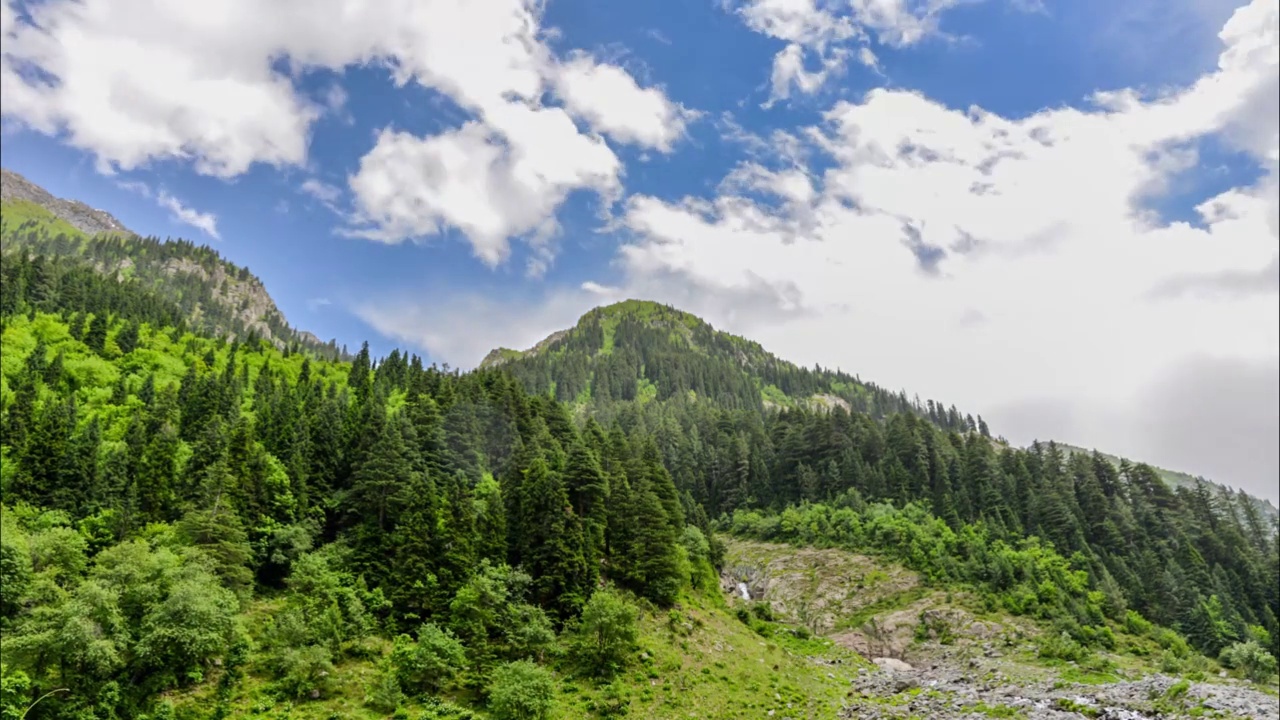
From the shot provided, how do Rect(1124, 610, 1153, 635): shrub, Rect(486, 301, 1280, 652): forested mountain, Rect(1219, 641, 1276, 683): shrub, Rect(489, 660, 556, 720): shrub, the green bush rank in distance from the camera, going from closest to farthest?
Rect(489, 660, 556, 720): shrub → Rect(1219, 641, 1276, 683): shrub → the green bush → Rect(1124, 610, 1153, 635): shrub → Rect(486, 301, 1280, 652): forested mountain

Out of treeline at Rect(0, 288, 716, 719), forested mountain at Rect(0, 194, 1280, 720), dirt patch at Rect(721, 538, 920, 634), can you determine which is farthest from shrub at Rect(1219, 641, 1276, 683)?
treeline at Rect(0, 288, 716, 719)

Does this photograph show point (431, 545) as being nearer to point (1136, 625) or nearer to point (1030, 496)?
point (1136, 625)

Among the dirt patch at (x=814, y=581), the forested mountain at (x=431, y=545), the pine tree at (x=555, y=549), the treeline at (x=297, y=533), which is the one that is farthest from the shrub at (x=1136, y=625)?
the pine tree at (x=555, y=549)

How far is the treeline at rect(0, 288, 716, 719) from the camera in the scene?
36.9 meters

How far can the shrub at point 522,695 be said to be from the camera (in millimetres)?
36375

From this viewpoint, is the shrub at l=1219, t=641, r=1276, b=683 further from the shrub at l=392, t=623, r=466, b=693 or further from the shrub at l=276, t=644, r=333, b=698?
the shrub at l=276, t=644, r=333, b=698

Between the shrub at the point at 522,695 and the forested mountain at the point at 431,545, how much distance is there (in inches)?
7.4

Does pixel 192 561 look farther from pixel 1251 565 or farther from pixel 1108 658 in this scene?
pixel 1251 565

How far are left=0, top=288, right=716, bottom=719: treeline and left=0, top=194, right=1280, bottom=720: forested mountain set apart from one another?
27cm

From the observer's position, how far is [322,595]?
4794 centimetres

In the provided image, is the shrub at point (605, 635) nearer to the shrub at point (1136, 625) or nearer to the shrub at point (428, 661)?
the shrub at point (428, 661)

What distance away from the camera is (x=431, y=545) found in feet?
177

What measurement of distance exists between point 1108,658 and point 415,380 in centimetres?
10160

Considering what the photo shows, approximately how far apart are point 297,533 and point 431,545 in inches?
571
